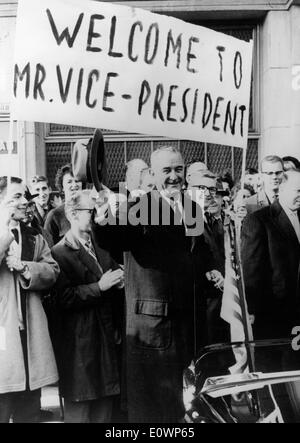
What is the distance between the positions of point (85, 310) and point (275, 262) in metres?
1.28

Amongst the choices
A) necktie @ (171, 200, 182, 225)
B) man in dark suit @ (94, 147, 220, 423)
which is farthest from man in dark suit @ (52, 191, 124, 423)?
necktie @ (171, 200, 182, 225)

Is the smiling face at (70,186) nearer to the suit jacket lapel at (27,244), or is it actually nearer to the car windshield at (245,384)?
the suit jacket lapel at (27,244)

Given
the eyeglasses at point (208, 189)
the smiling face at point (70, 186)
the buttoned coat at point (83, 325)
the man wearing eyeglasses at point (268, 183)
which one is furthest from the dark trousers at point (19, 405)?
the man wearing eyeglasses at point (268, 183)

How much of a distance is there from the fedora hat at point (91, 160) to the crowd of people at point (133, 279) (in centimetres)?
12

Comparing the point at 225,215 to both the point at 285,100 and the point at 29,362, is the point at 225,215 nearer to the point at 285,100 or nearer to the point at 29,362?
the point at 285,100

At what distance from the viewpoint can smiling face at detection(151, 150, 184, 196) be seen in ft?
14.6

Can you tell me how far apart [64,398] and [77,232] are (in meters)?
1.08

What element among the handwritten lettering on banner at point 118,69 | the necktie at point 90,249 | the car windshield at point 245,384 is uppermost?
the handwritten lettering on banner at point 118,69

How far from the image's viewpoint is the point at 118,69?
168 inches

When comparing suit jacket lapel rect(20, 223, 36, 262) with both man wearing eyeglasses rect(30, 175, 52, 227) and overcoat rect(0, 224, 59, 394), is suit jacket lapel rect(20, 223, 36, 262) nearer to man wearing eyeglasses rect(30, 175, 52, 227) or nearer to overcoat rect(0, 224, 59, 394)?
overcoat rect(0, 224, 59, 394)

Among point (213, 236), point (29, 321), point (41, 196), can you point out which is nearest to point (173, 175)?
point (213, 236)

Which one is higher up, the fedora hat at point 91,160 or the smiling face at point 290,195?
the fedora hat at point 91,160

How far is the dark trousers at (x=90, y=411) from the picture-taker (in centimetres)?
448
